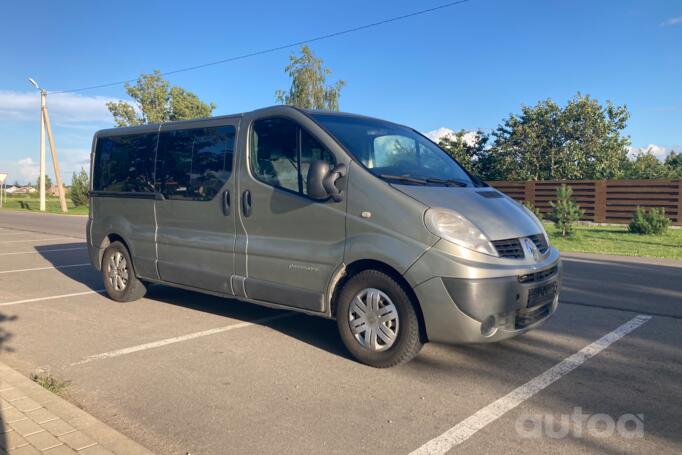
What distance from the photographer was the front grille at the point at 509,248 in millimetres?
4043

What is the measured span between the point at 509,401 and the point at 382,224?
1.55 metres

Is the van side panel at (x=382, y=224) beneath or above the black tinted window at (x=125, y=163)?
beneath

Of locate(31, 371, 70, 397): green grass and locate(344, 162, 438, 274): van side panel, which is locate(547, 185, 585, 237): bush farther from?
locate(31, 371, 70, 397): green grass

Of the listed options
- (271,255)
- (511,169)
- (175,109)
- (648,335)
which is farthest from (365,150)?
(175,109)

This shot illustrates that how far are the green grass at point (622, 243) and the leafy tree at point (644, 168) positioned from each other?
103 ft

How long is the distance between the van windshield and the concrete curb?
2643 millimetres

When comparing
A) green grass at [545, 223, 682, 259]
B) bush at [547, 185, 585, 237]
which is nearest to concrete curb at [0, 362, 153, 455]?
green grass at [545, 223, 682, 259]

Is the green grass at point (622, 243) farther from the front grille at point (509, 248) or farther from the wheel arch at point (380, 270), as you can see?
the wheel arch at point (380, 270)

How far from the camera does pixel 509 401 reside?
3.70 m

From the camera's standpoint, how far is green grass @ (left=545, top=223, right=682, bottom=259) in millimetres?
13197

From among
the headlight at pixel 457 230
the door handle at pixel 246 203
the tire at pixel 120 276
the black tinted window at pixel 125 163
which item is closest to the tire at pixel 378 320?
the headlight at pixel 457 230

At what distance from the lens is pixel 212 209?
5508mm

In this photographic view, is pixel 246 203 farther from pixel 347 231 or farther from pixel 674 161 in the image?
pixel 674 161

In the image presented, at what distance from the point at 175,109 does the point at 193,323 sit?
44567 millimetres
